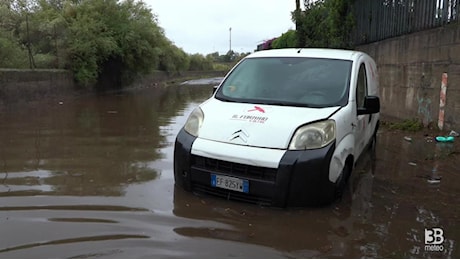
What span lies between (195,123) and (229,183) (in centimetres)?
89

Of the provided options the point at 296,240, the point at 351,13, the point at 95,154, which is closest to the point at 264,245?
the point at 296,240

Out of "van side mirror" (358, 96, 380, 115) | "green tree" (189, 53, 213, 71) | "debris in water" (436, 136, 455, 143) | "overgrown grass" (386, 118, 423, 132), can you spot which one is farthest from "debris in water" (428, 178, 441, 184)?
"green tree" (189, 53, 213, 71)

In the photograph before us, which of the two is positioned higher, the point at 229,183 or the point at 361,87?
the point at 361,87

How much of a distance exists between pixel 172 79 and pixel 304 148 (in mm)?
45648

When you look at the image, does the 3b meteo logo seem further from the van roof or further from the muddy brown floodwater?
the van roof

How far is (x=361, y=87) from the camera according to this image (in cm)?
560

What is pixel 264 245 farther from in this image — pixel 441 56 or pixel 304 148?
pixel 441 56

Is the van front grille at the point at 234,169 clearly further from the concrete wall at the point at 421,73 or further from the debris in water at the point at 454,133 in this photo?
the concrete wall at the point at 421,73

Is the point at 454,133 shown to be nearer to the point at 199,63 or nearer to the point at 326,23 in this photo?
the point at 326,23

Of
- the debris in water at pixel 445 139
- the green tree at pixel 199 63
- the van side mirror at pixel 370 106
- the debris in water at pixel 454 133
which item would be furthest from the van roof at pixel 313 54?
the green tree at pixel 199 63

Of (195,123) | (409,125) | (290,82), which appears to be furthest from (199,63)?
(195,123)

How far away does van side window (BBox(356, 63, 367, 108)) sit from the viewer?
5.34 meters

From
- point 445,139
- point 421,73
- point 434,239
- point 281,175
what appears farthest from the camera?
point 421,73

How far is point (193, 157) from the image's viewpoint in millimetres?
4492
